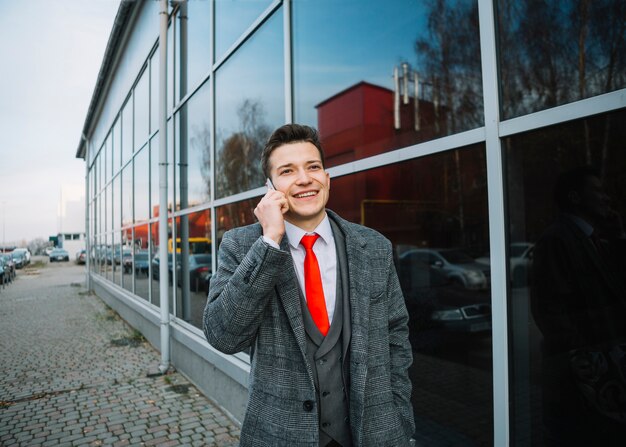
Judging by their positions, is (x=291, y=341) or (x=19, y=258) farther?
(x=19, y=258)

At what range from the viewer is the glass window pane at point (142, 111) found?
990cm

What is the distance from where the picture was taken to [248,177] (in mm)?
5137

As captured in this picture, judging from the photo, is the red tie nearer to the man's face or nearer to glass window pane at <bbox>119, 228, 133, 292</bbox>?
the man's face

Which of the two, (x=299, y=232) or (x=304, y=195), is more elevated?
(x=304, y=195)

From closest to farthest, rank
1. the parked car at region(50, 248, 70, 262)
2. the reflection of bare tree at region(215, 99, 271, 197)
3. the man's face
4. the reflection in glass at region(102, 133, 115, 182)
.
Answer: the man's face < the reflection of bare tree at region(215, 99, 271, 197) < the reflection in glass at region(102, 133, 115, 182) < the parked car at region(50, 248, 70, 262)

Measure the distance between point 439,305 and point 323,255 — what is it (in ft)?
16.4

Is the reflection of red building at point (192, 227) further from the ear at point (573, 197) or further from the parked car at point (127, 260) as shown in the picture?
the ear at point (573, 197)

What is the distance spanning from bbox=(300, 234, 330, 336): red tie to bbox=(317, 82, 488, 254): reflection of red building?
1598 millimetres

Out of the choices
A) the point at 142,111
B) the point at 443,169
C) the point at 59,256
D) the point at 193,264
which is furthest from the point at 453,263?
the point at 59,256

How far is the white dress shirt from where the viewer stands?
1.73 m

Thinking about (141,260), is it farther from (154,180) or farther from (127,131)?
(127,131)

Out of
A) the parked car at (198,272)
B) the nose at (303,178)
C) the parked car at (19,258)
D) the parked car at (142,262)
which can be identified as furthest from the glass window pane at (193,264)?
the parked car at (19,258)

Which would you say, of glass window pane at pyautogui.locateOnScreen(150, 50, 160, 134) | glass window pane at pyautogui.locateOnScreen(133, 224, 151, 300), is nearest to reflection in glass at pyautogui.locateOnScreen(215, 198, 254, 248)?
glass window pane at pyautogui.locateOnScreen(150, 50, 160, 134)

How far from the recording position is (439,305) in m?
6.33
